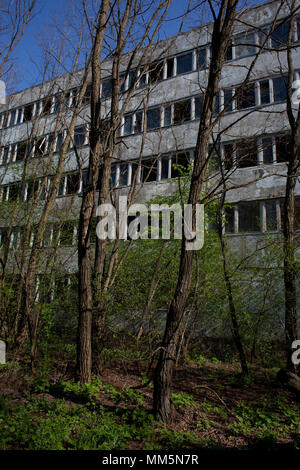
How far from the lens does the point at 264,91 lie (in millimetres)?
16000

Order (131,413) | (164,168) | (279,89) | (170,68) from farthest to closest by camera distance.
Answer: (170,68)
(164,168)
(279,89)
(131,413)

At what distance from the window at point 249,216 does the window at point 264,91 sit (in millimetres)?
5065

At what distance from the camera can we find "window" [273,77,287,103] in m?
15.5

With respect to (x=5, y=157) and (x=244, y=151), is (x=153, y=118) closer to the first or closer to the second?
(x=244, y=151)

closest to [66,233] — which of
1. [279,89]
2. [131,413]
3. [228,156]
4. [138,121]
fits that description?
[228,156]

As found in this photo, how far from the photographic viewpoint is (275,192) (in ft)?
47.5

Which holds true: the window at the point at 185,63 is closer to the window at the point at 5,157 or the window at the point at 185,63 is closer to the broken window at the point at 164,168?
the broken window at the point at 164,168

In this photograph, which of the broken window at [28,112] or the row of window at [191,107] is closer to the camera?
the row of window at [191,107]

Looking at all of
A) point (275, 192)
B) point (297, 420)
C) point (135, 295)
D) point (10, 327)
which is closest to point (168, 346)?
point (297, 420)

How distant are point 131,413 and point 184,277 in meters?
2.50

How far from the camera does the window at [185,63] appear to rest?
722 inches

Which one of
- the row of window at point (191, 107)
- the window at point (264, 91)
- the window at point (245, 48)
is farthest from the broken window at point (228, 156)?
the window at point (245, 48)
